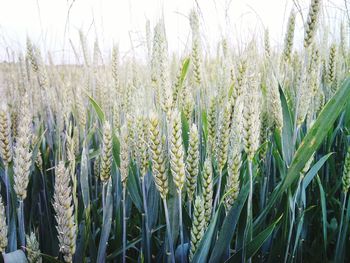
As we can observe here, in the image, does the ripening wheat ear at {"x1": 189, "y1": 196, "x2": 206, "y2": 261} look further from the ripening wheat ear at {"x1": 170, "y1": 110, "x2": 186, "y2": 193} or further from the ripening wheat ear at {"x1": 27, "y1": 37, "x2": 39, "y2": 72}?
the ripening wheat ear at {"x1": 27, "y1": 37, "x2": 39, "y2": 72}

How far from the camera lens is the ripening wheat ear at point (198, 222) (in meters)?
0.80

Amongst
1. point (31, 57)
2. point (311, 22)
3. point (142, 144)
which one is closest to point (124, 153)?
point (142, 144)

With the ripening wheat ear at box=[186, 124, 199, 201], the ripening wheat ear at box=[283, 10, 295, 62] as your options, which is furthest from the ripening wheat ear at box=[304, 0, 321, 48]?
the ripening wheat ear at box=[186, 124, 199, 201]

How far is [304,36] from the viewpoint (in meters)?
0.95

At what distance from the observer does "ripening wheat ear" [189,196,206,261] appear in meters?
0.80

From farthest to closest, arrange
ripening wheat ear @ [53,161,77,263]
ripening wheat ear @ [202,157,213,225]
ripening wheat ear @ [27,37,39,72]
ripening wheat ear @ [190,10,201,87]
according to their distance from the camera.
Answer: ripening wheat ear @ [27,37,39,72]
ripening wheat ear @ [190,10,201,87]
ripening wheat ear @ [202,157,213,225]
ripening wheat ear @ [53,161,77,263]

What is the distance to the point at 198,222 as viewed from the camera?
0.82 meters

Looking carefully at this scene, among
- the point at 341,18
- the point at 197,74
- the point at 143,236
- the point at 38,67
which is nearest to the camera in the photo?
the point at 143,236

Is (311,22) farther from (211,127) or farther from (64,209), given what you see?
(64,209)

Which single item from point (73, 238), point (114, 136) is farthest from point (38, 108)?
point (73, 238)

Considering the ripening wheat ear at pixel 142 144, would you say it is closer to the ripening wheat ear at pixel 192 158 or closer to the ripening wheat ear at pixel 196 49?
the ripening wheat ear at pixel 192 158

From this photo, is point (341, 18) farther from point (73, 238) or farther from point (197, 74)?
point (73, 238)

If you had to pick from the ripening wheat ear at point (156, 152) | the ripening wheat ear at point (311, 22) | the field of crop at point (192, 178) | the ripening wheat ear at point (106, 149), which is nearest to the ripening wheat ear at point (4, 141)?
the field of crop at point (192, 178)

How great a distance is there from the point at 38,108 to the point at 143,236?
5.12ft
